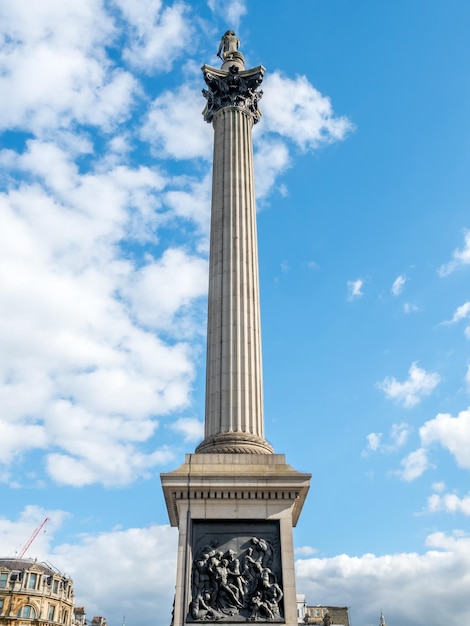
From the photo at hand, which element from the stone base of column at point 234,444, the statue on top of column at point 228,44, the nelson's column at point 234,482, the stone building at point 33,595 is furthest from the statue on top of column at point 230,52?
the stone building at point 33,595

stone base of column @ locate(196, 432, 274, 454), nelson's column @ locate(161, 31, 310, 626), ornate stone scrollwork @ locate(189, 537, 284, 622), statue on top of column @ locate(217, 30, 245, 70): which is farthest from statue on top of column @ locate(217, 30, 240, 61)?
ornate stone scrollwork @ locate(189, 537, 284, 622)

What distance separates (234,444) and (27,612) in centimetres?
7101

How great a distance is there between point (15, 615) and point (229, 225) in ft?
230

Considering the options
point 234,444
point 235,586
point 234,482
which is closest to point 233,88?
point 234,444

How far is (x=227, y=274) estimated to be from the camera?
1041 inches

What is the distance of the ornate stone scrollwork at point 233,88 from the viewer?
30.6 meters

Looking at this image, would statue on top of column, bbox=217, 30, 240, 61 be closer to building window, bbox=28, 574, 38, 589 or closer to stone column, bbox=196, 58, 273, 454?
stone column, bbox=196, 58, 273, 454

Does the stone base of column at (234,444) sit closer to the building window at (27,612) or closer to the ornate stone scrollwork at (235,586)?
the ornate stone scrollwork at (235,586)

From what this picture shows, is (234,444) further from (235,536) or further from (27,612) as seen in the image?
(27,612)

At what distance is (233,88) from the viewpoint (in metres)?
30.6

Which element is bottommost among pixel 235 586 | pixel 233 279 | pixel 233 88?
pixel 235 586

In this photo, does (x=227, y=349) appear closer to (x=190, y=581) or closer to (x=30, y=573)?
(x=190, y=581)

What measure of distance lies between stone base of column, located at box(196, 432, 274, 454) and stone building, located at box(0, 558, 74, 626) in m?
68.6

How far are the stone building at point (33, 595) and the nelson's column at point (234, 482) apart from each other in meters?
66.8
